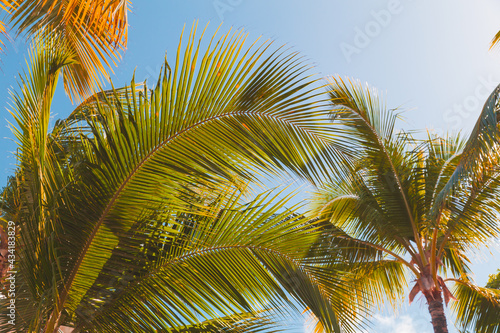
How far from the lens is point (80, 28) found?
159 inches

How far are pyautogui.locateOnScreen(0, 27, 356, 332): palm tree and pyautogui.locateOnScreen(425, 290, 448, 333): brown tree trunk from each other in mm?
4440

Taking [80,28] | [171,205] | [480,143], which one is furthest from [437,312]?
[80,28]

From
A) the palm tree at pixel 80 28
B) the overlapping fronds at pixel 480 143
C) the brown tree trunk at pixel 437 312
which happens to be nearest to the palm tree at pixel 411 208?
the brown tree trunk at pixel 437 312

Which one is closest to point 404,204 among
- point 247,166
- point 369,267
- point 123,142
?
point 369,267

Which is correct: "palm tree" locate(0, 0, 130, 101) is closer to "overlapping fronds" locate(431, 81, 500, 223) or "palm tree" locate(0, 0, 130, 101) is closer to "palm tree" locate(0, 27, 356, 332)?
"palm tree" locate(0, 27, 356, 332)

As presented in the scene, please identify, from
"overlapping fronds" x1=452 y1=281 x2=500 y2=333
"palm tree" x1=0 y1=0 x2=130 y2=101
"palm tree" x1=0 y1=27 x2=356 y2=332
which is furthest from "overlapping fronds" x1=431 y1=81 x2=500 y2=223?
"palm tree" x1=0 y1=0 x2=130 y2=101

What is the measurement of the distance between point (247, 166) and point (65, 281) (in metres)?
1.48

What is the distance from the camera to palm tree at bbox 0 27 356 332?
106 inches

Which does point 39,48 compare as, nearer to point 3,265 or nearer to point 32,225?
point 32,225

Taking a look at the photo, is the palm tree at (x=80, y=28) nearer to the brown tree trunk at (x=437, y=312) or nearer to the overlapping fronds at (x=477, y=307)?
the brown tree trunk at (x=437, y=312)

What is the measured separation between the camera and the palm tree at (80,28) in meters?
3.10

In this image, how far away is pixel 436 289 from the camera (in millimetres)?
6656

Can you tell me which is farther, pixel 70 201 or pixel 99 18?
pixel 99 18

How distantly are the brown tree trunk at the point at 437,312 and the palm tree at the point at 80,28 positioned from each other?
5956 mm
